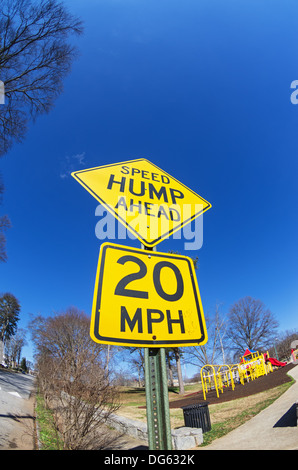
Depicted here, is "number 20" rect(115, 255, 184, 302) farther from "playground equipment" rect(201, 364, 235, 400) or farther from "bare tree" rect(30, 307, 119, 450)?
"playground equipment" rect(201, 364, 235, 400)

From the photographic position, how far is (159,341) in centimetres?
150

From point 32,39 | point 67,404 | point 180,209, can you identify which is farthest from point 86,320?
point 180,209

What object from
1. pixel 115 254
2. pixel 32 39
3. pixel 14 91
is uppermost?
pixel 32 39

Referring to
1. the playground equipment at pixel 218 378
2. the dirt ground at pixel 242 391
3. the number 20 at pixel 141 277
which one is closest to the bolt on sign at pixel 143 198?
the number 20 at pixel 141 277

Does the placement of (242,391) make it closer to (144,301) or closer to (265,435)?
(265,435)

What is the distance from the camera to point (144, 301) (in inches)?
62.3

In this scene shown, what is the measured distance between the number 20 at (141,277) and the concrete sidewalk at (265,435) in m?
4.20

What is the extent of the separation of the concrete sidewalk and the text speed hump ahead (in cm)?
409

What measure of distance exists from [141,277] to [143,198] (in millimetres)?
828

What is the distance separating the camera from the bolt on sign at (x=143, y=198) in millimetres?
1948

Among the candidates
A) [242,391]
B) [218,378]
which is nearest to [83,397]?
[242,391]
